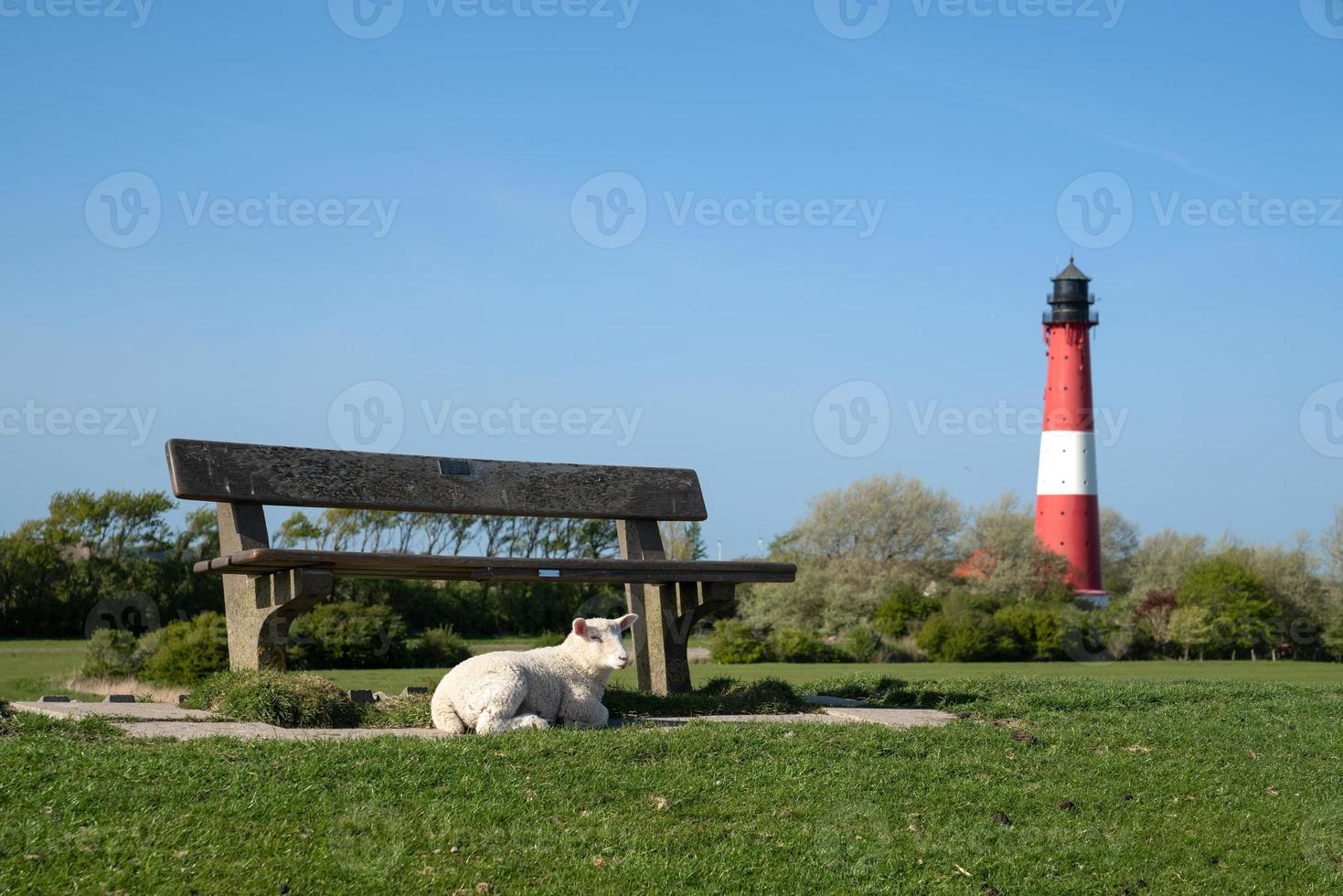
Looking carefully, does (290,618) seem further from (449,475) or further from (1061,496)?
(1061,496)

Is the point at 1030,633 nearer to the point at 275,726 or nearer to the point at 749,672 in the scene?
the point at 749,672

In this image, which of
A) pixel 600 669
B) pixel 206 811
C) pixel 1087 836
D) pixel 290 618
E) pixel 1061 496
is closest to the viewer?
pixel 206 811

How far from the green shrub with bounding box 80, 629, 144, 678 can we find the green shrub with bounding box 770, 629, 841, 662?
15.9 m

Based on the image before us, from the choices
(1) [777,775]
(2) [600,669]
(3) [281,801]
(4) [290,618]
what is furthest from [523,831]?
(4) [290,618]

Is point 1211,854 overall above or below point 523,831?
below

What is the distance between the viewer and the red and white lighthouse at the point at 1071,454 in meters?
47.8

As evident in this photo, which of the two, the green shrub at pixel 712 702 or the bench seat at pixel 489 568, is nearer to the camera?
the bench seat at pixel 489 568

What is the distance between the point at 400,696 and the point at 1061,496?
4201 cm

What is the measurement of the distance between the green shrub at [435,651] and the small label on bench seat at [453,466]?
13.4 metres

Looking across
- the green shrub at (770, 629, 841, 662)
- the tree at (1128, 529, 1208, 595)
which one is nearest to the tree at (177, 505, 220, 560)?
the green shrub at (770, 629, 841, 662)

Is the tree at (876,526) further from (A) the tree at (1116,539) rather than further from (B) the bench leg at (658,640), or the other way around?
(B) the bench leg at (658,640)

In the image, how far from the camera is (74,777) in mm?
6215

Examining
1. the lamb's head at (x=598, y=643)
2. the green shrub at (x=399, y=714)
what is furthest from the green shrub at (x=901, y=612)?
the lamb's head at (x=598, y=643)

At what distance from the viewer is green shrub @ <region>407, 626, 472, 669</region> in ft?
79.8
